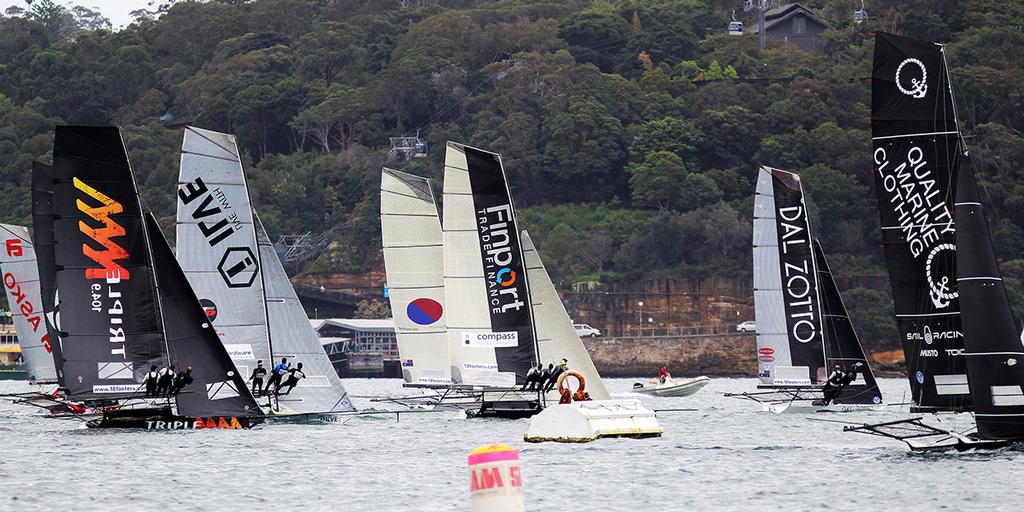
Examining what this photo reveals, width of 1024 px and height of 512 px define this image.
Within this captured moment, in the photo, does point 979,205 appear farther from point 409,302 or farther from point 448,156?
point 409,302

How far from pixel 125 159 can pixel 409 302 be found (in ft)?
43.8

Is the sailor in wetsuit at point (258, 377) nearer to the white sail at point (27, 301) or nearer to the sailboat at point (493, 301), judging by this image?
the sailboat at point (493, 301)

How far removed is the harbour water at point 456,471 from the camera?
79.1ft

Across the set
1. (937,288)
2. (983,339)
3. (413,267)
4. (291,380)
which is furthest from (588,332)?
(983,339)

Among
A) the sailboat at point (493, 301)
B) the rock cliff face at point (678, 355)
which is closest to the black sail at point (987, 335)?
the sailboat at point (493, 301)

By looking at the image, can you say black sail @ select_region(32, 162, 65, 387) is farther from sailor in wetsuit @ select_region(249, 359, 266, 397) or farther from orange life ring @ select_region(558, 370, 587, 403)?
orange life ring @ select_region(558, 370, 587, 403)

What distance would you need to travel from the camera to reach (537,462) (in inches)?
1160

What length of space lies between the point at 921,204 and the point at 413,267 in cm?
1808

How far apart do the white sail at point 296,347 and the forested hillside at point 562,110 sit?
67.9 meters

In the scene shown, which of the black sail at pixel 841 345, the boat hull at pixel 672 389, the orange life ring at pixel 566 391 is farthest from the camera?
the boat hull at pixel 672 389

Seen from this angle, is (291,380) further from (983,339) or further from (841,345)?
(841,345)

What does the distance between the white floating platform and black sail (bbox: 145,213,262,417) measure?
6.34 meters

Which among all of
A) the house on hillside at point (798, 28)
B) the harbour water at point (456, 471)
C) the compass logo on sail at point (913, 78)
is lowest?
the harbour water at point (456, 471)

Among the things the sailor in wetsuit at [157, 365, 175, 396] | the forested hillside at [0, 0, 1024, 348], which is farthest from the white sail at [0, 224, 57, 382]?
the forested hillside at [0, 0, 1024, 348]
